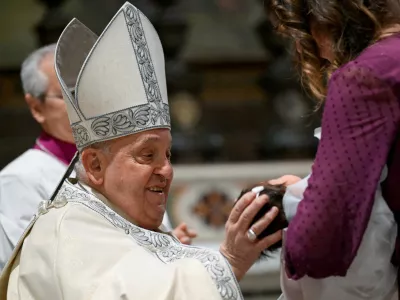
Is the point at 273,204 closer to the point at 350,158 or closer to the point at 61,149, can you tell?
the point at 350,158

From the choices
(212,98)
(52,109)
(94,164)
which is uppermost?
(94,164)

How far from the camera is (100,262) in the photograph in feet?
7.85

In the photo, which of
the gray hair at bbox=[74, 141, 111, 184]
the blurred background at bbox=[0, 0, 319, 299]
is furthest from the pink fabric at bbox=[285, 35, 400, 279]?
the blurred background at bbox=[0, 0, 319, 299]

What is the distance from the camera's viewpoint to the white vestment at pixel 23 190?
3854mm

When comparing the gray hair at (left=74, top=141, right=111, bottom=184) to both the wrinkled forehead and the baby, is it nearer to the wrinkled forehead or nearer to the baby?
the wrinkled forehead

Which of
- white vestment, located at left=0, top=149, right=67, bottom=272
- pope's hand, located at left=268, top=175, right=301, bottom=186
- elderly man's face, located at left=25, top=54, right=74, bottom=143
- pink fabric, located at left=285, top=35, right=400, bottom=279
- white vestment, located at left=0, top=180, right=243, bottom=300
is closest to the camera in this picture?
pink fabric, located at left=285, top=35, right=400, bottom=279

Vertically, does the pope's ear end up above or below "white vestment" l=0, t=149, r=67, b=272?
above

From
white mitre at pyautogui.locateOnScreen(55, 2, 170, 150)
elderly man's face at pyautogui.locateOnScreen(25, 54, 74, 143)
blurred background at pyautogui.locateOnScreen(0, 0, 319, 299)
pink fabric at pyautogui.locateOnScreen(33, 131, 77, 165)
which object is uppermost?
white mitre at pyautogui.locateOnScreen(55, 2, 170, 150)

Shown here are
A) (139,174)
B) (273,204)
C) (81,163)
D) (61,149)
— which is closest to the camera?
(273,204)

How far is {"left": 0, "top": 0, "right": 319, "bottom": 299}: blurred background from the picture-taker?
610 cm

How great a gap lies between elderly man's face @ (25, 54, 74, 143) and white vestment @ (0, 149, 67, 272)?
0.37ft

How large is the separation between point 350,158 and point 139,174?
621mm

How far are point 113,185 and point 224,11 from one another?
5606 mm

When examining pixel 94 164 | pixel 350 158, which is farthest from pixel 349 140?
pixel 94 164
